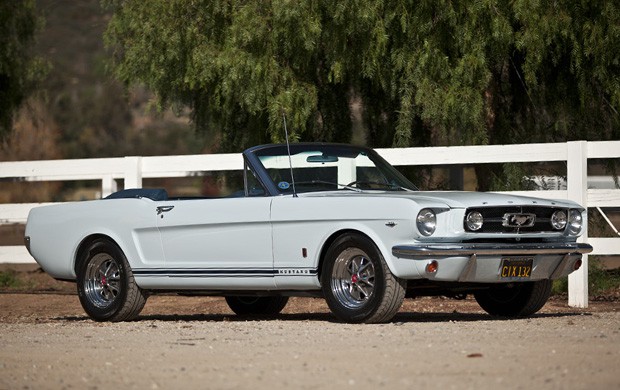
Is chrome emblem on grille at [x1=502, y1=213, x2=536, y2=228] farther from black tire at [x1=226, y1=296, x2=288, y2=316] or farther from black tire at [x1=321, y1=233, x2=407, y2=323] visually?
black tire at [x1=226, y1=296, x2=288, y2=316]

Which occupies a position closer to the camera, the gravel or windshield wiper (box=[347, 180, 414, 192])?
the gravel

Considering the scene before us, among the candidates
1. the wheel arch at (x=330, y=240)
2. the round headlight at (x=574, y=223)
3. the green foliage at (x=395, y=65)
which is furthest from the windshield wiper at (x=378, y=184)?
the green foliage at (x=395, y=65)

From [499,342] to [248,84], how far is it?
8.70m

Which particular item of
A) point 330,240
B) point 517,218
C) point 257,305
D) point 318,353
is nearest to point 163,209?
point 257,305

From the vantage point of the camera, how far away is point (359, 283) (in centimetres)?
1074

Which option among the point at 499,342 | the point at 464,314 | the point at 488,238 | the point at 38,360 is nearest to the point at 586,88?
the point at 464,314

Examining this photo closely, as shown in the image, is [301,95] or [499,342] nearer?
[499,342]

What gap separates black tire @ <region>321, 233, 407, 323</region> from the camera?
34.4ft

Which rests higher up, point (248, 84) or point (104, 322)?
point (248, 84)

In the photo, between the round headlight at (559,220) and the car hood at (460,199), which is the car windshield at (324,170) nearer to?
the car hood at (460,199)

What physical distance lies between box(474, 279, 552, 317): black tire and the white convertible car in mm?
11

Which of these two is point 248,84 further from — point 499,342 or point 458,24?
point 499,342

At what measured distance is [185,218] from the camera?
11766 mm

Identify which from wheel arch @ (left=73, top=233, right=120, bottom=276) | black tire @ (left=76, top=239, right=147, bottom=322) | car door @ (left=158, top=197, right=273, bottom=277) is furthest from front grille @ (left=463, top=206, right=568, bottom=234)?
wheel arch @ (left=73, top=233, right=120, bottom=276)
